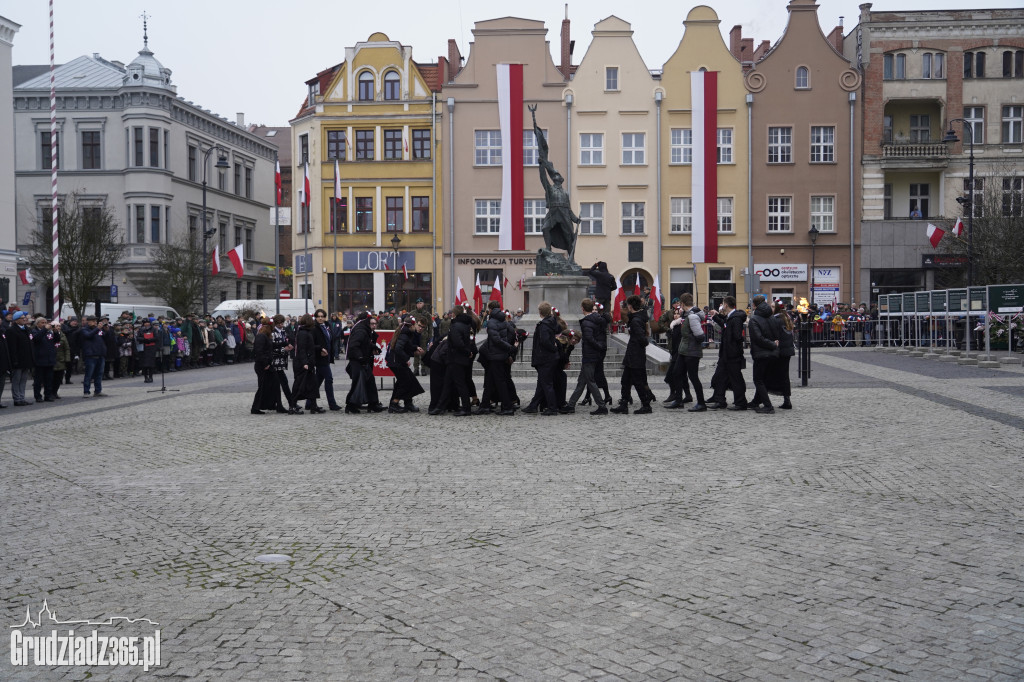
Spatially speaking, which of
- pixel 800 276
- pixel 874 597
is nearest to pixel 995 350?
pixel 800 276

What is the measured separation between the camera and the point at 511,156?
50.5m

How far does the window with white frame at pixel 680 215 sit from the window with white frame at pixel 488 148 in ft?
31.6

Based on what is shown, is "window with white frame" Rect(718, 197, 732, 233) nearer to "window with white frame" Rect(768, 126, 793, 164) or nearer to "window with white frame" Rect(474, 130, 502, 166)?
"window with white frame" Rect(768, 126, 793, 164)

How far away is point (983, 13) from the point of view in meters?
49.0

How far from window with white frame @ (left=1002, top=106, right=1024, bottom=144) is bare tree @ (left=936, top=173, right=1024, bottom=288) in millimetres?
3352

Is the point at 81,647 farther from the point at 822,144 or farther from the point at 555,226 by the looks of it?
the point at 822,144

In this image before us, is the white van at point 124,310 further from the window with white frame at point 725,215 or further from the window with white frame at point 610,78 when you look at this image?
the window with white frame at point 725,215

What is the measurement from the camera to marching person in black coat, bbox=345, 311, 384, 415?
53.4ft

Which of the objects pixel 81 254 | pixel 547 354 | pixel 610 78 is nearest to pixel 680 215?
pixel 610 78

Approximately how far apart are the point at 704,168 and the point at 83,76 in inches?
1621

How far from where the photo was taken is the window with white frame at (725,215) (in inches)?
1991

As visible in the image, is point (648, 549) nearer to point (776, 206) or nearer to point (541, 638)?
point (541, 638)

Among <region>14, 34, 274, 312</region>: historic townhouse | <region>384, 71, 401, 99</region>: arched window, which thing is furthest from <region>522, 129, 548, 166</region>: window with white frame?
<region>14, 34, 274, 312</region>: historic townhouse

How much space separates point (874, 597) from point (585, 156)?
46987mm
